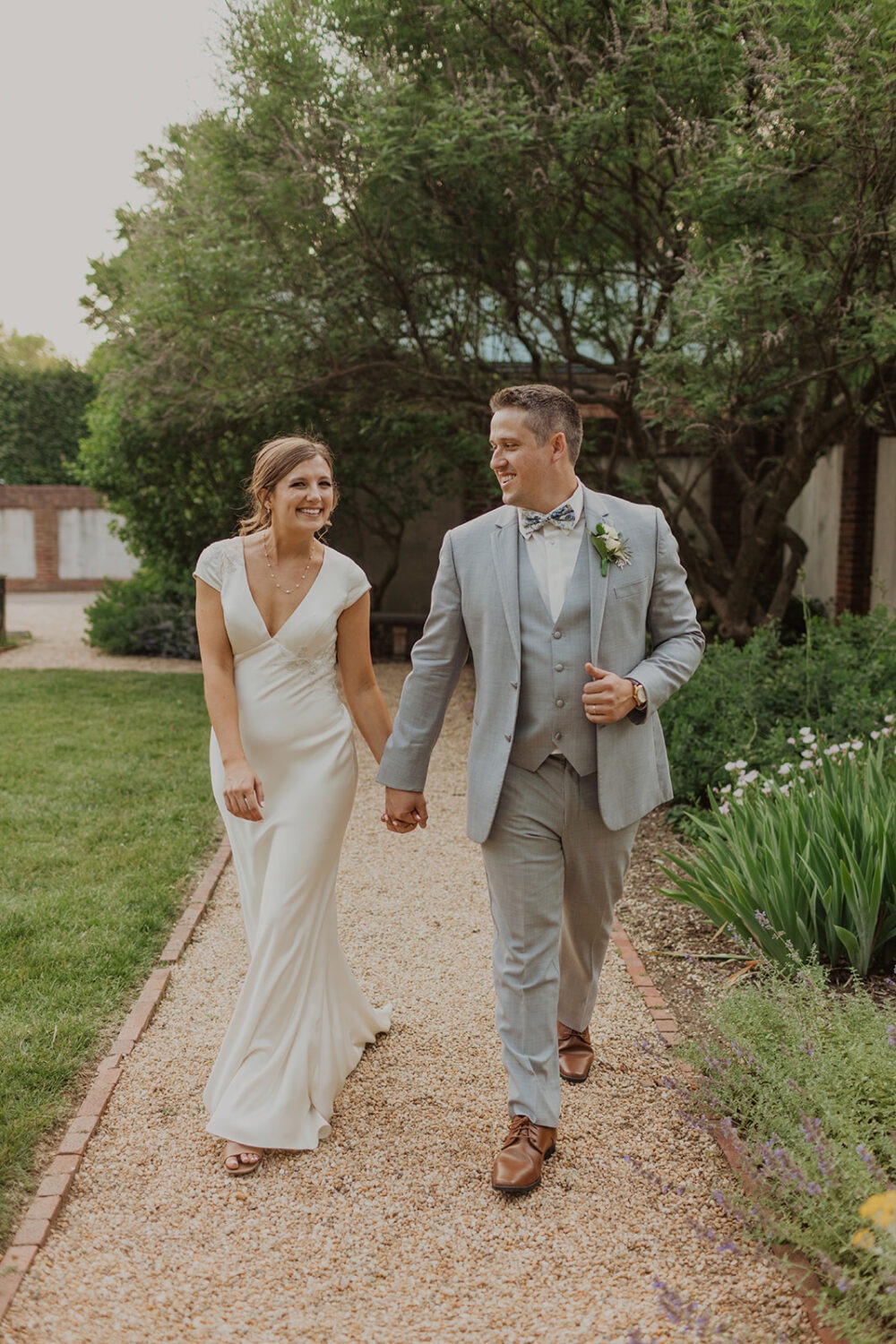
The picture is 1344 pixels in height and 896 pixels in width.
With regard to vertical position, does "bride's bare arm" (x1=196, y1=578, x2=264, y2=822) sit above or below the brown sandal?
above

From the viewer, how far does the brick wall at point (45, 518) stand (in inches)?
1045

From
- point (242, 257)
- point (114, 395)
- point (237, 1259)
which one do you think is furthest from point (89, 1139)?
point (114, 395)

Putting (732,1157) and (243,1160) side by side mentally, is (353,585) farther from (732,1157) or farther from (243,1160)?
(732,1157)

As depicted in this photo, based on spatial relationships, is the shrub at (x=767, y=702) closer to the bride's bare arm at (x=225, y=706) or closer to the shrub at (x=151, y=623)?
the bride's bare arm at (x=225, y=706)

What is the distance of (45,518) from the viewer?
87.5 ft

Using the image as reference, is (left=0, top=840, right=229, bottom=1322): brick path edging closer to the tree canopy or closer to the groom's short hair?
the groom's short hair

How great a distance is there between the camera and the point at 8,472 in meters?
28.0

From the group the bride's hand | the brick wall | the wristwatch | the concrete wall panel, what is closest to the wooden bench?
the bride's hand

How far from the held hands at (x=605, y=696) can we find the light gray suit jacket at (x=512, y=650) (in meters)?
0.11

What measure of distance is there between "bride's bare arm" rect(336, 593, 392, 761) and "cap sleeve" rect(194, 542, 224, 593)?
39 cm

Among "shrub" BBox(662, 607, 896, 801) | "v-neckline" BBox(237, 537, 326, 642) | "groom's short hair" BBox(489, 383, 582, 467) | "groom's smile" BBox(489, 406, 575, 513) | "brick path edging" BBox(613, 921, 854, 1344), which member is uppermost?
"groom's short hair" BBox(489, 383, 582, 467)

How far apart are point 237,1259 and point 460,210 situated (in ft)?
24.6

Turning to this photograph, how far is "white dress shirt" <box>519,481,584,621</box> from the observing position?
125 inches

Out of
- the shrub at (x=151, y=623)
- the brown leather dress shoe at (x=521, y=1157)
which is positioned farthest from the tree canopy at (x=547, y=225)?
the brown leather dress shoe at (x=521, y=1157)
